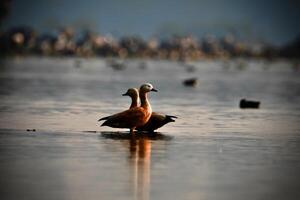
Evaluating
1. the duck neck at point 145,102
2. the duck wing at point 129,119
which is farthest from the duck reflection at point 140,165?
the duck neck at point 145,102

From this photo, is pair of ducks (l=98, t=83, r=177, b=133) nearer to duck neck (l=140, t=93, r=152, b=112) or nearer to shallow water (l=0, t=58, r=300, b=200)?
duck neck (l=140, t=93, r=152, b=112)

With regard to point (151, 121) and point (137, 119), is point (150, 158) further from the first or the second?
point (151, 121)

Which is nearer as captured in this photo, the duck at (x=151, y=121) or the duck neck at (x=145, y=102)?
the duck neck at (x=145, y=102)

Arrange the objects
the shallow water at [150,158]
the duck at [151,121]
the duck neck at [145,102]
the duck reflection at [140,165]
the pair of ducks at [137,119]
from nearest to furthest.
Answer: the duck reflection at [140,165] < the shallow water at [150,158] < the pair of ducks at [137,119] < the duck neck at [145,102] < the duck at [151,121]

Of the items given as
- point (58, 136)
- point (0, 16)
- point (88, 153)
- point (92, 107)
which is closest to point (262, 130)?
point (58, 136)

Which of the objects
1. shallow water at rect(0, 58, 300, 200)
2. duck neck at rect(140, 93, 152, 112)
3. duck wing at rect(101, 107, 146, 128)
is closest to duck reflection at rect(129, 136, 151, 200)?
shallow water at rect(0, 58, 300, 200)

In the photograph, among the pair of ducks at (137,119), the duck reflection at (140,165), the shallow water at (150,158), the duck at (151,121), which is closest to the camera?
the duck reflection at (140,165)

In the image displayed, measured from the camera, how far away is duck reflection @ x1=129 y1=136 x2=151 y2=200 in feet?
43.2

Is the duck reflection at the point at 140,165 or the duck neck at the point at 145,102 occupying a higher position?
the duck neck at the point at 145,102

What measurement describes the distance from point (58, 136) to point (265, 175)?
6389mm

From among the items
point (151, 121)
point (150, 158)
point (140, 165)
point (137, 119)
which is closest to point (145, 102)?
point (151, 121)

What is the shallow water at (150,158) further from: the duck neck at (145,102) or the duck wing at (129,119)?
the duck neck at (145,102)

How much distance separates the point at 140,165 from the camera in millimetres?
15617

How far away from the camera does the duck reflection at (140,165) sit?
13.2 metres
